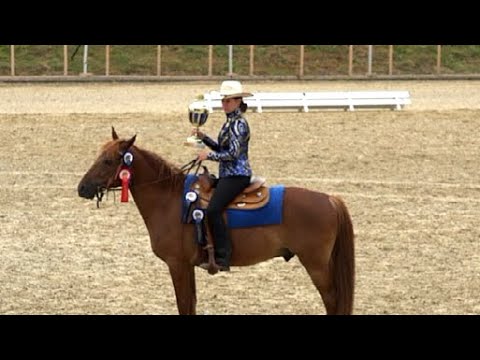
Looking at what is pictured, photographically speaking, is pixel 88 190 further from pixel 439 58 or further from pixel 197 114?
pixel 439 58

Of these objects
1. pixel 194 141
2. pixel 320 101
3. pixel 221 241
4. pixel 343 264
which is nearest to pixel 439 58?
pixel 320 101

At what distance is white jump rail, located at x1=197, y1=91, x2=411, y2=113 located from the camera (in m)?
22.9

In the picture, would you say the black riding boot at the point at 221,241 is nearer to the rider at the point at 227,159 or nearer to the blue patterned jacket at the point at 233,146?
the rider at the point at 227,159

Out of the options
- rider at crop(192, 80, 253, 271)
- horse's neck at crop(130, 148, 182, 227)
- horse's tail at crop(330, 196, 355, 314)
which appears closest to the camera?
rider at crop(192, 80, 253, 271)

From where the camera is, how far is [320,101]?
2317 cm

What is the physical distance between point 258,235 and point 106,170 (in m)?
1.32

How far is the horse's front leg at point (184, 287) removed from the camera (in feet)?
28.7

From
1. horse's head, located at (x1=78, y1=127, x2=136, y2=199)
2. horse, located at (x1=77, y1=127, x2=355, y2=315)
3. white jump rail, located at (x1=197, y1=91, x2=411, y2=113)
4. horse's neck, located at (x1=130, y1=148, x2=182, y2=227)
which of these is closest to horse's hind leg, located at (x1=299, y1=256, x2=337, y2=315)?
horse, located at (x1=77, y1=127, x2=355, y2=315)

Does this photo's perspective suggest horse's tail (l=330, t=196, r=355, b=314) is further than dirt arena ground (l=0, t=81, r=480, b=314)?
No

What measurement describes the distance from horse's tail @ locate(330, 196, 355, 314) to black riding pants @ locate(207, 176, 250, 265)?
794mm

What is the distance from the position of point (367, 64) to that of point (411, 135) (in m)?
15.3

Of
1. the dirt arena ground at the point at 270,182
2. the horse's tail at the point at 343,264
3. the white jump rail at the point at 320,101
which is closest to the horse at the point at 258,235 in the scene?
the horse's tail at the point at 343,264

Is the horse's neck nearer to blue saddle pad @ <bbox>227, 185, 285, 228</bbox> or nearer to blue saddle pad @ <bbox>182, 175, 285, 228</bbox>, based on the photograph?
blue saddle pad @ <bbox>182, 175, 285, 228</bbox>
